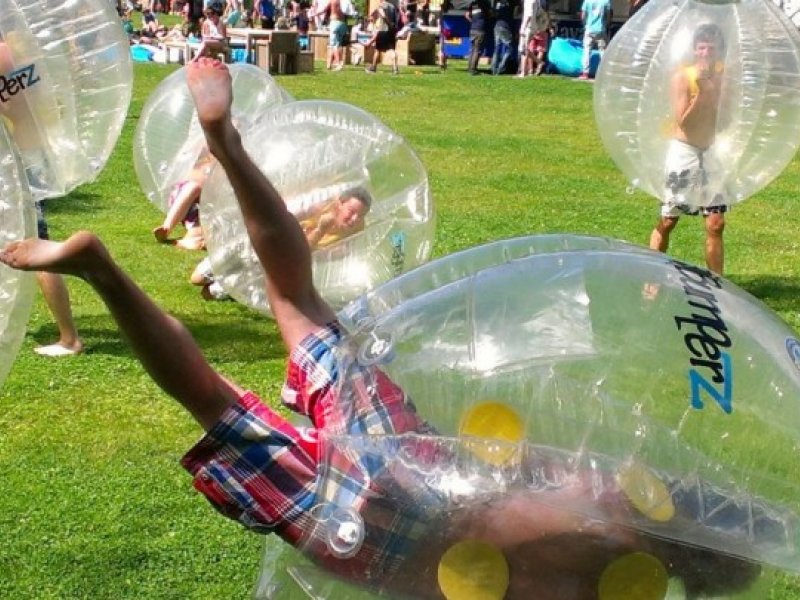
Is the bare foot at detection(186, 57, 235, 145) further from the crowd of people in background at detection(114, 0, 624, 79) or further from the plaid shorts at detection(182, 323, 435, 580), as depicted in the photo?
the crowd of people in background at detection(114, 0, 624, 79)

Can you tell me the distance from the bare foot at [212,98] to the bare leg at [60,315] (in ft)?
7.83

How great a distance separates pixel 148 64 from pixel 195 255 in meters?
15.5

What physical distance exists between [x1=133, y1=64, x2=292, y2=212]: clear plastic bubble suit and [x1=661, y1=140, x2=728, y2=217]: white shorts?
225 cm

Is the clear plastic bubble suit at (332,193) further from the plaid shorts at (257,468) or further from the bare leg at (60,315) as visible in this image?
the plaid shorts at (257,468)

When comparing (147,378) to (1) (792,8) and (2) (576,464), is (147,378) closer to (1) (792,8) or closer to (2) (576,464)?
(2) (576,464)

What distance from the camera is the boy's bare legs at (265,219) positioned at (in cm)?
335

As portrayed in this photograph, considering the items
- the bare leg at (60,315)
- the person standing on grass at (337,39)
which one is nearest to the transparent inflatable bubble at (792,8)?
the person standing on grass at (337,39)

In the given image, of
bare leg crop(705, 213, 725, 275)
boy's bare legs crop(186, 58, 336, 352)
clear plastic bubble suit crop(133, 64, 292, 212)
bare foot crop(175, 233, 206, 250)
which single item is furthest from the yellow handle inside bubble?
bare foot crop(175, 233, 206, 250)

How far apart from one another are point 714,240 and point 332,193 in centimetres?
239

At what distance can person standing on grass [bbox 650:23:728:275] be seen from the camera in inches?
245

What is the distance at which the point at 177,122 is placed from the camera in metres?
7.34

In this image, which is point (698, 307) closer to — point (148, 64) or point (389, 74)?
point (389, 74)

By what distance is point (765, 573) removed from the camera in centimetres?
264

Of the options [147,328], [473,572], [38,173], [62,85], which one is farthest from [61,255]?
[62,85]
